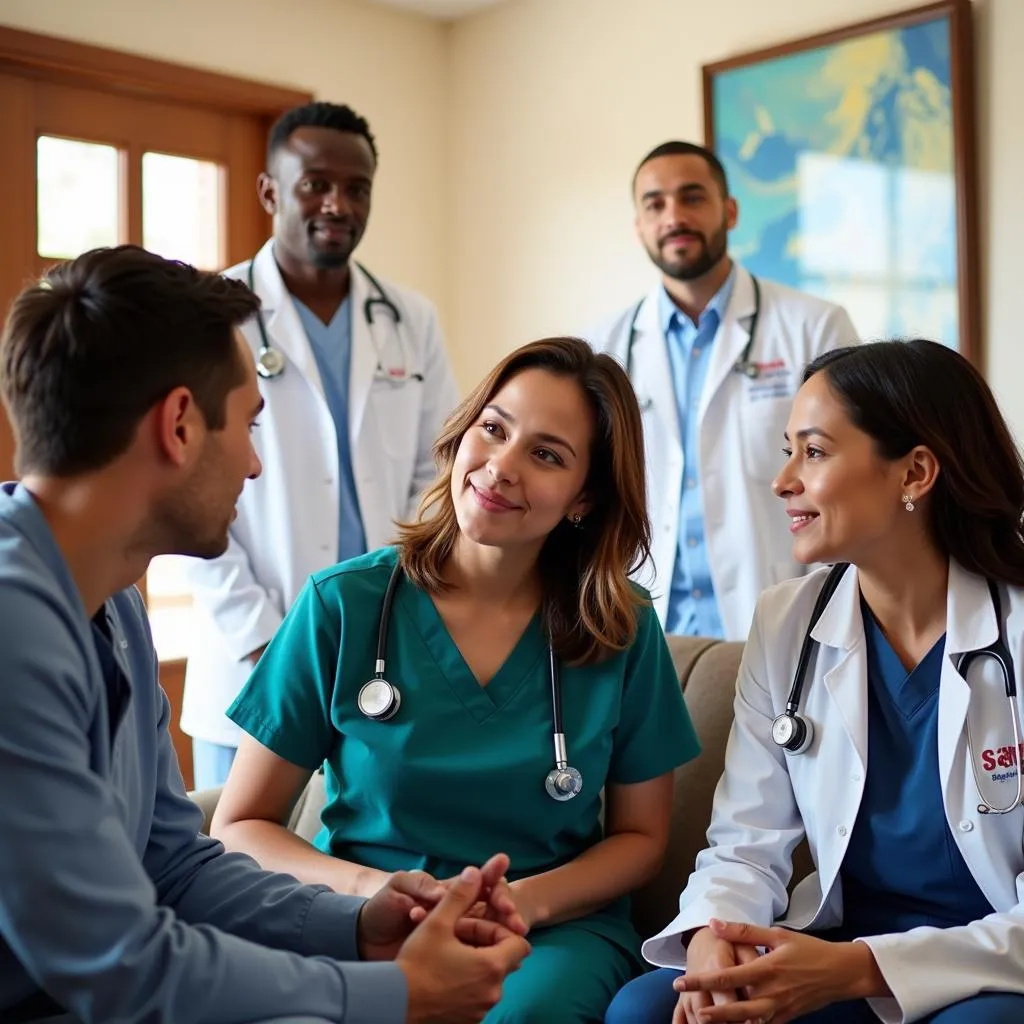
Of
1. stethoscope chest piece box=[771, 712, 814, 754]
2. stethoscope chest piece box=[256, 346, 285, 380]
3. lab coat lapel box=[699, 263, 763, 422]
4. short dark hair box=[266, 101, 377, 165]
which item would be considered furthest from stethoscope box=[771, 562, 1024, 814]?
short dark hair box=[266, 101, 377, 165]

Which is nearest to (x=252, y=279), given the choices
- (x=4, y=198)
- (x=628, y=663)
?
(x=4, y=198)

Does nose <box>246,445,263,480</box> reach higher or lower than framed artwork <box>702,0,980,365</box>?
lower

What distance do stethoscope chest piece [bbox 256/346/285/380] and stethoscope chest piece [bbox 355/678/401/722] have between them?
1233 mm

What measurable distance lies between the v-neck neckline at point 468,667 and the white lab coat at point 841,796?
12.0 inches

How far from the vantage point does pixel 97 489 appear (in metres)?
1.17

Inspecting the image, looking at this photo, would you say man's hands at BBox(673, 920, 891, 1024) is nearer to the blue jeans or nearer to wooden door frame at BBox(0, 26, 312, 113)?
the blue jeans

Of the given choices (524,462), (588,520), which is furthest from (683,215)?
(524,462)

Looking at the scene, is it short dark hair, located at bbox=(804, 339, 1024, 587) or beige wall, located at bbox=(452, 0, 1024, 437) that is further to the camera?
beige wall, located at bbox=(452, 0, 1024, 437)

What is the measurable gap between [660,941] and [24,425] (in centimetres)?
100

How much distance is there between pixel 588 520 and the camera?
197cm

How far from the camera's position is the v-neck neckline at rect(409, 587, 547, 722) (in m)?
1.75

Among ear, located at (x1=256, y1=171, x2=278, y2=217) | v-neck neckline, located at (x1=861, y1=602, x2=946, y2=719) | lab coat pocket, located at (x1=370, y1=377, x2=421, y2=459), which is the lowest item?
v-neck neckline, located at (x1=861, y1=602, x2=946, y2=719)

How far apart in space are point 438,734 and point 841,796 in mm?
539

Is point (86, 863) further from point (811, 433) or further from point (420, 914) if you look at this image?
point (811, 433)
